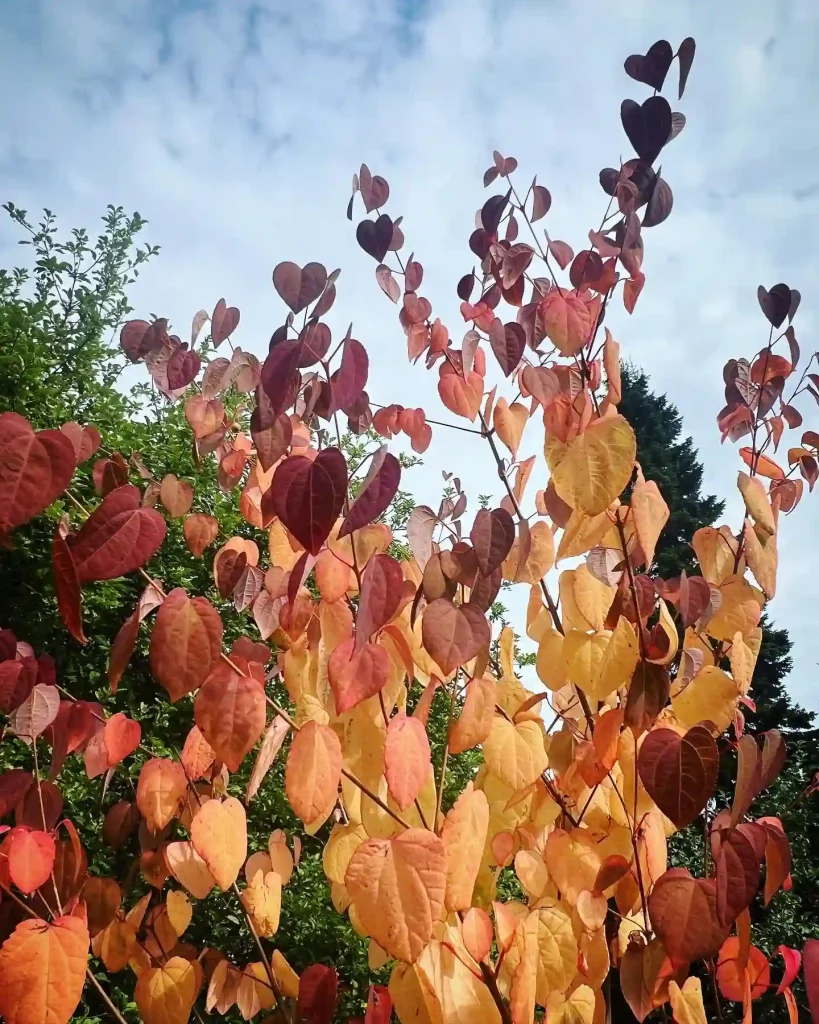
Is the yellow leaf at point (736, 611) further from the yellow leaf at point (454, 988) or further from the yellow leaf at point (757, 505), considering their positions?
the yellow leaf at point (454, 988)

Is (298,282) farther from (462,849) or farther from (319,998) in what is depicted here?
(319,998)

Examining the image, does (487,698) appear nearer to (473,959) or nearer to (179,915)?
(473,959)

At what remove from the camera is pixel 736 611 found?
1.16m

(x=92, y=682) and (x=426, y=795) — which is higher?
(x=92, y=682)

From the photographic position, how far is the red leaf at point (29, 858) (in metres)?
0.87

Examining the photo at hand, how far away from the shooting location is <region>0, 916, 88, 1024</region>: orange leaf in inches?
30.3

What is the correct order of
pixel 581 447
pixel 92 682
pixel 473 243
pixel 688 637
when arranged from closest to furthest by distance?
1. pixel 581 447
2. pixel 473 243
3. pixel 688 637
4. pixel 92 682

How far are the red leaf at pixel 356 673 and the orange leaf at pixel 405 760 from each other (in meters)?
0.05

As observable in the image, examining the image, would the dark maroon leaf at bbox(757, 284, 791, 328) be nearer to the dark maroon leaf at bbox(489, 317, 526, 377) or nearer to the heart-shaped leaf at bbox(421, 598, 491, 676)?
the dark maroon leaf at bbox(489, 317, 526, 377)

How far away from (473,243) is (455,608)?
0.70 meters

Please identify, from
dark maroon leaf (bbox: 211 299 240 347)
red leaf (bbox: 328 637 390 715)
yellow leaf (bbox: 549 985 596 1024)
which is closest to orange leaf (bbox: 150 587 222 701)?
red leaf (bbox: 328 637 390 715)

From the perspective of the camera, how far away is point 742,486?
108cm

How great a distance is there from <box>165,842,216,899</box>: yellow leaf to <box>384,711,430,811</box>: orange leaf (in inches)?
23.0

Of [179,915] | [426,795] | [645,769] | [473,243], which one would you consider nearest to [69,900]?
[179,915]
